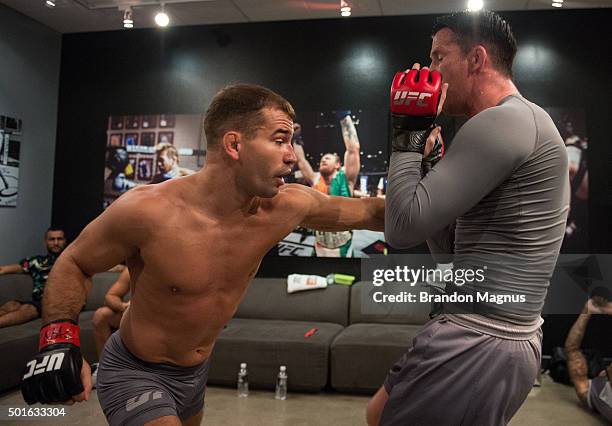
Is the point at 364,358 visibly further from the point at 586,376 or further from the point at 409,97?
the point at 409,97

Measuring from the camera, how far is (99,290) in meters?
5.25

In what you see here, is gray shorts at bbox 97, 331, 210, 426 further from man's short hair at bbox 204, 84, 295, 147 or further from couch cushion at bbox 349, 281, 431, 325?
couch cushion at bbox 349, 281, 431, 325

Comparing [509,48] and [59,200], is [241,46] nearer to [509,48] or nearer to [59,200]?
[59,200]

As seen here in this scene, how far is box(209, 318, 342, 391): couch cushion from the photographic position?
13.2 ft

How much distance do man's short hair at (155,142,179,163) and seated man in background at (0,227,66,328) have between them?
1.26m

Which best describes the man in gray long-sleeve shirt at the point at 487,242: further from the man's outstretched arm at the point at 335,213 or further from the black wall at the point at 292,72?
the black wall at the point at 292,72

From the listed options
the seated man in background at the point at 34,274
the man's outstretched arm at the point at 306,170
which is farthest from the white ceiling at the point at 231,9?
the seated man in background at the point at 34,274

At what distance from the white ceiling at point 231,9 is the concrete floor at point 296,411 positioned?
3460 millimetres

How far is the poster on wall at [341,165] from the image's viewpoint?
203 inches

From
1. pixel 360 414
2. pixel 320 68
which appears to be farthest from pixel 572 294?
pixel 320 68

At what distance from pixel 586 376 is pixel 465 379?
3.30 meters

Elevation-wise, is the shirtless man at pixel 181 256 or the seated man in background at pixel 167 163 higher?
the seated man in background at pixel 167 163

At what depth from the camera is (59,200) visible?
609 centimetres

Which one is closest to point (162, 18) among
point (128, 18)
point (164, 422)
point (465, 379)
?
point (128, 18)
